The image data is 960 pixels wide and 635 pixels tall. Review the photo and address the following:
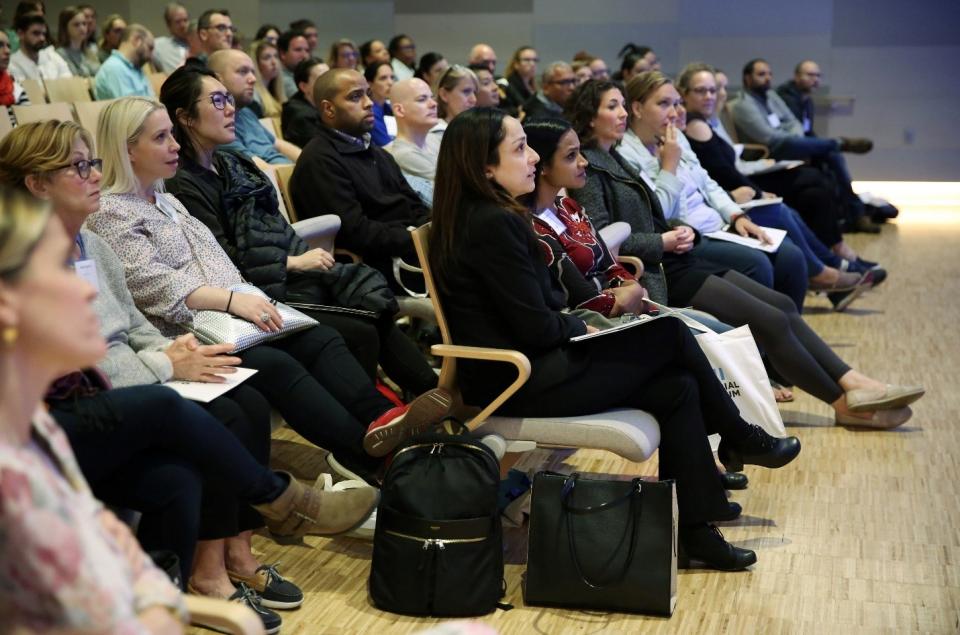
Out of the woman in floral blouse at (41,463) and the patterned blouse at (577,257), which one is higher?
the woman in floral blouse at (41,463)

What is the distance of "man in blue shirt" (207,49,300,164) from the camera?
16.1ft

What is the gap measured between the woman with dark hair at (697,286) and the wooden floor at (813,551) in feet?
0.48

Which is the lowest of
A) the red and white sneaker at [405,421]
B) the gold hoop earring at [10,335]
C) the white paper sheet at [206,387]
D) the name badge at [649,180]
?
the red and white sneaker at [405,421]

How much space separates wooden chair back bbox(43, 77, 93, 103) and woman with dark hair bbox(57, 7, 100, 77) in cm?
154

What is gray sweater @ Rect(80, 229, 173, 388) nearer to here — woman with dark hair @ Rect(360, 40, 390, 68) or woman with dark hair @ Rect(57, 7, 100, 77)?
woman with dark hair @ Rect(360, 40, 390, 68)

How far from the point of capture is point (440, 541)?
9.17 ft

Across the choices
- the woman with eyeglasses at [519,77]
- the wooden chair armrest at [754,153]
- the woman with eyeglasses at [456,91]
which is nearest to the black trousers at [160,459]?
the woman with eyeglasses at [456,91]

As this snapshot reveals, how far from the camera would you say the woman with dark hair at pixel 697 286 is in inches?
168

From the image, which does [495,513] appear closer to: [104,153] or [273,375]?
[273,375]

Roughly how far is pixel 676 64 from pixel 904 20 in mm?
2446

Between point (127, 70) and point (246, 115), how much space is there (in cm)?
188

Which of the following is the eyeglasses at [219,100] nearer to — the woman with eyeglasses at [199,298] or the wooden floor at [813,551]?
the woman with eyeglasses at [199,298]

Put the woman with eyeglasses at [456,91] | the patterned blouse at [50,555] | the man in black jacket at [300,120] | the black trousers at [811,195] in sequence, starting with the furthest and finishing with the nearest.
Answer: the black trousers at [811,195] → the man in black jacket at [300,120] → the woman with eyeglasses at [456,91] → the patterned blouse at [50,555]

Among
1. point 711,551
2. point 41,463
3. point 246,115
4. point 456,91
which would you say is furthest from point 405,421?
point 456,91
